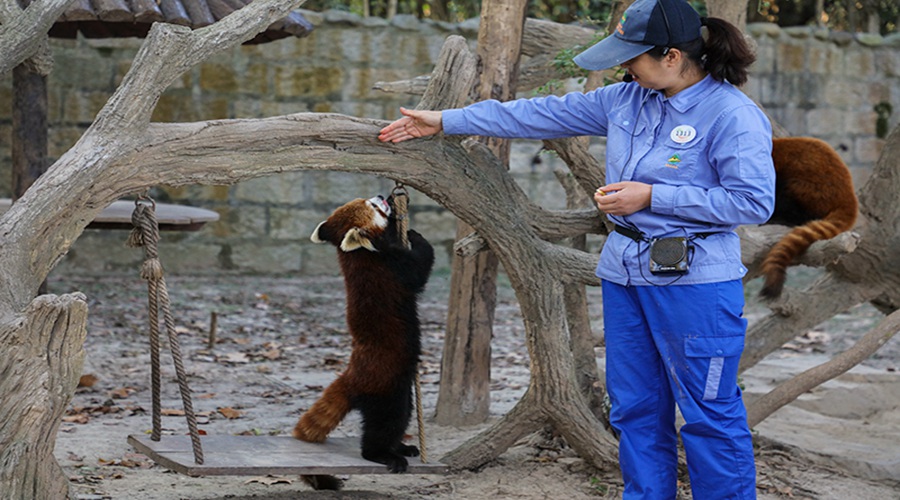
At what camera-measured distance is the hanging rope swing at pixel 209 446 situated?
3.32 metres

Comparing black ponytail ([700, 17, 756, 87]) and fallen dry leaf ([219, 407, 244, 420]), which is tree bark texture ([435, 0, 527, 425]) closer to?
fallen dry leaf ([219, 407, 244, 420])

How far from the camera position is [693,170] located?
2.91 meters

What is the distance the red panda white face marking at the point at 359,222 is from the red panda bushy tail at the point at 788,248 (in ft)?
4.90

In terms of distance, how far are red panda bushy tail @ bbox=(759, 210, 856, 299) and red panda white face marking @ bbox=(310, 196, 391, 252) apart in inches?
58.8

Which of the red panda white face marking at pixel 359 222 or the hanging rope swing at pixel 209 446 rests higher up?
the red panda white face marking at pixel 359 222

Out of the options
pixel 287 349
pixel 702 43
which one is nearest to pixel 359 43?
pixel 287 349

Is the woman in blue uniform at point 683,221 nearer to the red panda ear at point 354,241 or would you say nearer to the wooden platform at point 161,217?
the red panda ear at point 354,241

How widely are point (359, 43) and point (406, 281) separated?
5809 millimetres

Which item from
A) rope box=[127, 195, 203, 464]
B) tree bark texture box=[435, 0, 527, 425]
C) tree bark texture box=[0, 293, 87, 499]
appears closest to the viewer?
tree bark texture box=[0, 293, 87, 499]

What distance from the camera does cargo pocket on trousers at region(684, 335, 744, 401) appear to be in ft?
9.53

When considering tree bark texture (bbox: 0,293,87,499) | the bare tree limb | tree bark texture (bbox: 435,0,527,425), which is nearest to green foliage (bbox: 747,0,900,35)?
tree bark texture (bbox: 435,0,527,425)

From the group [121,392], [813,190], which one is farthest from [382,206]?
[121,392]

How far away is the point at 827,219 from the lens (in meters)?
4.80

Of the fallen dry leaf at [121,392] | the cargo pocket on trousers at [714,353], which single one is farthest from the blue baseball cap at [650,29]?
the fallen dry leaf at [121,392]
